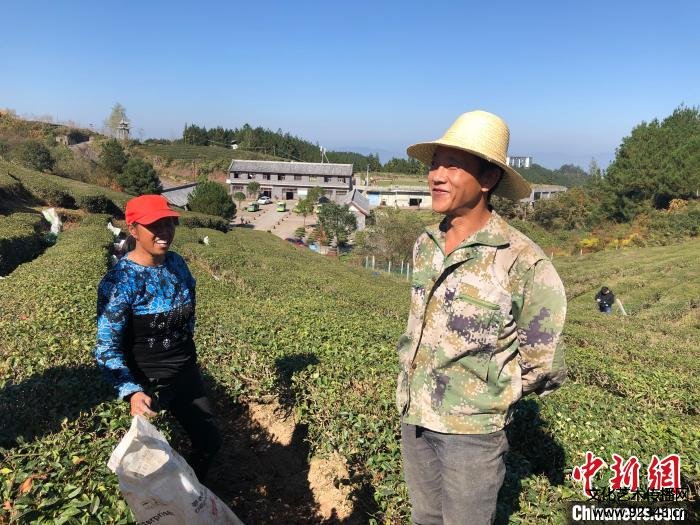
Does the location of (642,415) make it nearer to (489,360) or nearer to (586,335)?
(489,360)

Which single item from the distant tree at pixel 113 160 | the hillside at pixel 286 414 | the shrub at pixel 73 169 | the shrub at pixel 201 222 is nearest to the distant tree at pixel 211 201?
the shrub at pixel 201 222

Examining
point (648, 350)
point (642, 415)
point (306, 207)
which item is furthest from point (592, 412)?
point (306, 207)

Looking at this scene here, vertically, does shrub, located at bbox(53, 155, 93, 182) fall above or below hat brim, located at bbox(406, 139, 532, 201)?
below

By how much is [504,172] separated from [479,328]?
2.65 feet

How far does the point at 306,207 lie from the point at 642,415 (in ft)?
158

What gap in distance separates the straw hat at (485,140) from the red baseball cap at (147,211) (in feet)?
5.48

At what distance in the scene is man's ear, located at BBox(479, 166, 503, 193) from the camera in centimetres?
230

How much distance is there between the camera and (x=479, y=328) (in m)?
2.19

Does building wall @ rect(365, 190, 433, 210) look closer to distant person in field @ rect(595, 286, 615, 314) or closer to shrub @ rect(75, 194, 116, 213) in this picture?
shrub @ rect(75, 194, 116, 213)

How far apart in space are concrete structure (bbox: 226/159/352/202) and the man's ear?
213 ft

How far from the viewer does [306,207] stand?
51.6 m

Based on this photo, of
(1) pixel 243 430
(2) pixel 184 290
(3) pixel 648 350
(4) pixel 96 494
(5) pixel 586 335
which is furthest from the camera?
(5) pixel 586 335

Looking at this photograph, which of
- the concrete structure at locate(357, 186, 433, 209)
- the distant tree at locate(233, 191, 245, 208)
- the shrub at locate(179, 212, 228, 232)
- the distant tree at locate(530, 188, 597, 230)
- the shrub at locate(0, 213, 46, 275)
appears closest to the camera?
the shrub at locate(0, 213, 46, 275)

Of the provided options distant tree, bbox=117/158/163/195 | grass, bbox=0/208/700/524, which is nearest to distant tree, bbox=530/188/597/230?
distant tree, bbox=117/158/163/195
